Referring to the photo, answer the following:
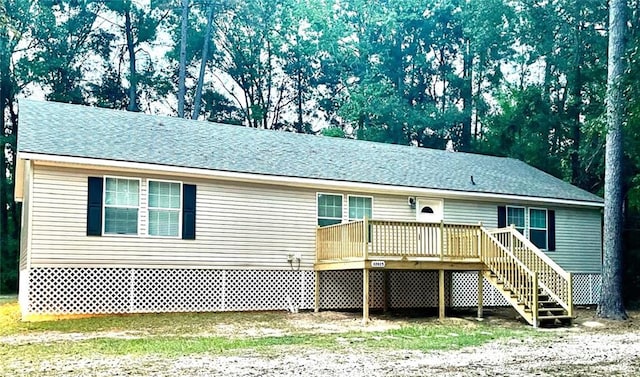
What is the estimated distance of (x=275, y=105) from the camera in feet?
122

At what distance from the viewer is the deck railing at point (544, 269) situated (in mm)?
14352

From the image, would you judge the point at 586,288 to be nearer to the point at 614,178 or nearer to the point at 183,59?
the point at 614,178

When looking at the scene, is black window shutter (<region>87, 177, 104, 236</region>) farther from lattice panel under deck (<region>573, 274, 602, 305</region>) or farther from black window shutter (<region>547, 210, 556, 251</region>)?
lattice panel under deck (<region>573, 274, 602, 305</region>)

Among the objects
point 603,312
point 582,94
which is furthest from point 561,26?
point 603,312

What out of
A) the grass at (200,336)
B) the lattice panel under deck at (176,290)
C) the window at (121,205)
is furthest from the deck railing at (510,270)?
the window at (121,205)

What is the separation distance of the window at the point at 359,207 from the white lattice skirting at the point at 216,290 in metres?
1.48

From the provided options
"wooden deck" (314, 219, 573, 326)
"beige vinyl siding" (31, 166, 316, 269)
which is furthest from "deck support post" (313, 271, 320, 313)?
"wooden deck" (314, 219, 573, 326)

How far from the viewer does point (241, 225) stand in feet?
52.9

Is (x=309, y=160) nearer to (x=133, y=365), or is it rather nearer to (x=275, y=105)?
(x=133, y=365)

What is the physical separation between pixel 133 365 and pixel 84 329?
4.33 meters

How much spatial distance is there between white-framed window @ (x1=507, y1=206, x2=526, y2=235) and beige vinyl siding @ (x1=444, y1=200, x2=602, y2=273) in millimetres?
208

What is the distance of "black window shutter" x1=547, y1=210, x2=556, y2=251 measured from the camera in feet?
66.6

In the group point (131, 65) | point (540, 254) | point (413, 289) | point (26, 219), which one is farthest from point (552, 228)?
point (131, 65)

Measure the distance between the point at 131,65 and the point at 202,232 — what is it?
20682 millimetres
